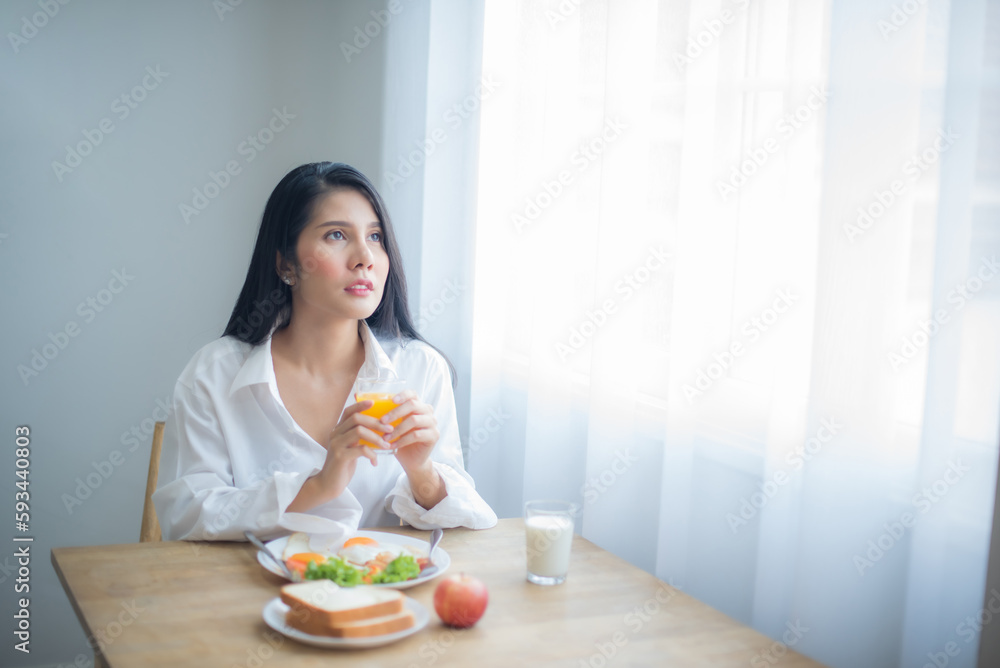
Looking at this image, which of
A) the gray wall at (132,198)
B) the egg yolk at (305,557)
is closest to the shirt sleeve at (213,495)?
the egg yolk at (305,557)

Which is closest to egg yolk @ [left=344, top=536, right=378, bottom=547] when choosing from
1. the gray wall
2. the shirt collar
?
the shirt collar

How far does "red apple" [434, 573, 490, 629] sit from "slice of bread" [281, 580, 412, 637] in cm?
5

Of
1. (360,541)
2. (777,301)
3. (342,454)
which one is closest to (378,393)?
(342,454)

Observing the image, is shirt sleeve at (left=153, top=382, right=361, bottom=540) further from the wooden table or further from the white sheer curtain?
the white sheer curtain

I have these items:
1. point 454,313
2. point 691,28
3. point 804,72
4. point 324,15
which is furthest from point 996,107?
point 324,15

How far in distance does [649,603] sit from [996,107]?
2.81ft

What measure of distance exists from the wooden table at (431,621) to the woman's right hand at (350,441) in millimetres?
186

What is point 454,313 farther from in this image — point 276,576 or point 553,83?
point 276,576

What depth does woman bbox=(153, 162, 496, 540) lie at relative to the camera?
→ 1512mm

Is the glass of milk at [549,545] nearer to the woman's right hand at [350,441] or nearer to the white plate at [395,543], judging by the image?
the white plate at [395,543]

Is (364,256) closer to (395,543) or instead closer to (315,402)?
(315,402)

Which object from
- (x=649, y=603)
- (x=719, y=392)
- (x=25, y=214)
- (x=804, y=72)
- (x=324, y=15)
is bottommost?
(x=649, y=603)

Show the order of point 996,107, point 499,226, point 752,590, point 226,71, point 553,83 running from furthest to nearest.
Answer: point 226,71 < point 499,226 < point 553,83 < point 752,590 < point 996,107

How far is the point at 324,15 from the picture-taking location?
3451 mm
